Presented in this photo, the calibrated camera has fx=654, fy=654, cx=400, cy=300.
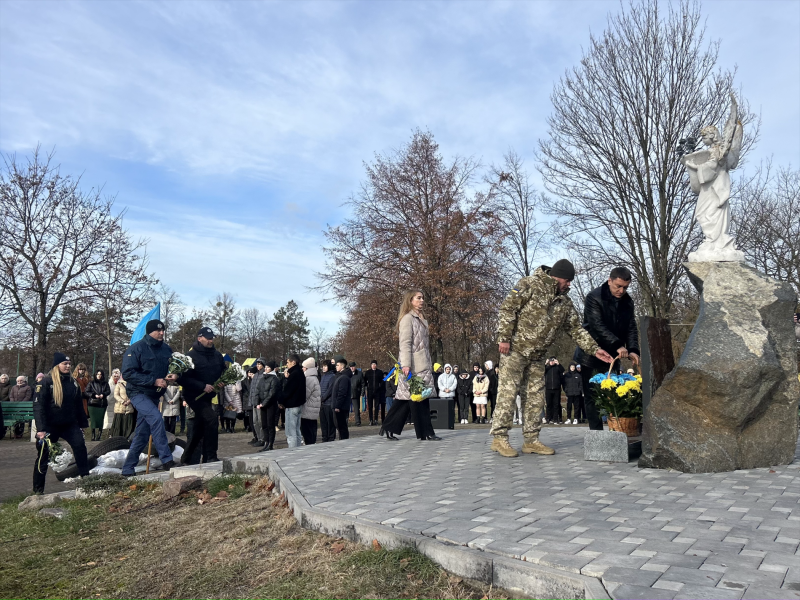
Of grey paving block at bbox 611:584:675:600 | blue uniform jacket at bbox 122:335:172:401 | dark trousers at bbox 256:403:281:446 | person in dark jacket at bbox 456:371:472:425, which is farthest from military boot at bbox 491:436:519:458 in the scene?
person in dark jacket at bbox 456:371:472:425

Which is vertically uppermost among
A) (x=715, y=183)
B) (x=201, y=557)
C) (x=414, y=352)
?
(x=715, y=183)

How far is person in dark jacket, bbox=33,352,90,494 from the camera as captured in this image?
848cm

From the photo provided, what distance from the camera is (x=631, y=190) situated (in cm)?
2253

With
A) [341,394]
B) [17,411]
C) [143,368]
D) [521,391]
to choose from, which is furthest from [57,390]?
[17,411]

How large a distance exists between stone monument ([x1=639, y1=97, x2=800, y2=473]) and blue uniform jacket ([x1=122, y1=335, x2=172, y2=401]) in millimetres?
6007

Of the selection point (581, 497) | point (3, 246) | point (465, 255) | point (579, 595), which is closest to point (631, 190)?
point (465, 255)

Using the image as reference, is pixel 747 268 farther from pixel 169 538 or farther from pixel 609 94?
pixel 609 94

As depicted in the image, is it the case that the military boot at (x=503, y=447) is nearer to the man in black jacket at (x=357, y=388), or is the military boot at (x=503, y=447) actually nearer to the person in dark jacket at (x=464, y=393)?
the man in black jacket at (x=357, y=388)

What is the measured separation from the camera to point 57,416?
8.58 m

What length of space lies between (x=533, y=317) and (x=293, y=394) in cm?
511

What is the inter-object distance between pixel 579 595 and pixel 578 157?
21930mm

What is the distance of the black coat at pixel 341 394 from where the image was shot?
12742mm

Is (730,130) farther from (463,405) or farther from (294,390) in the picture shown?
(463,405)

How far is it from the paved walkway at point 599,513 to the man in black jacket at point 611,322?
131cm
